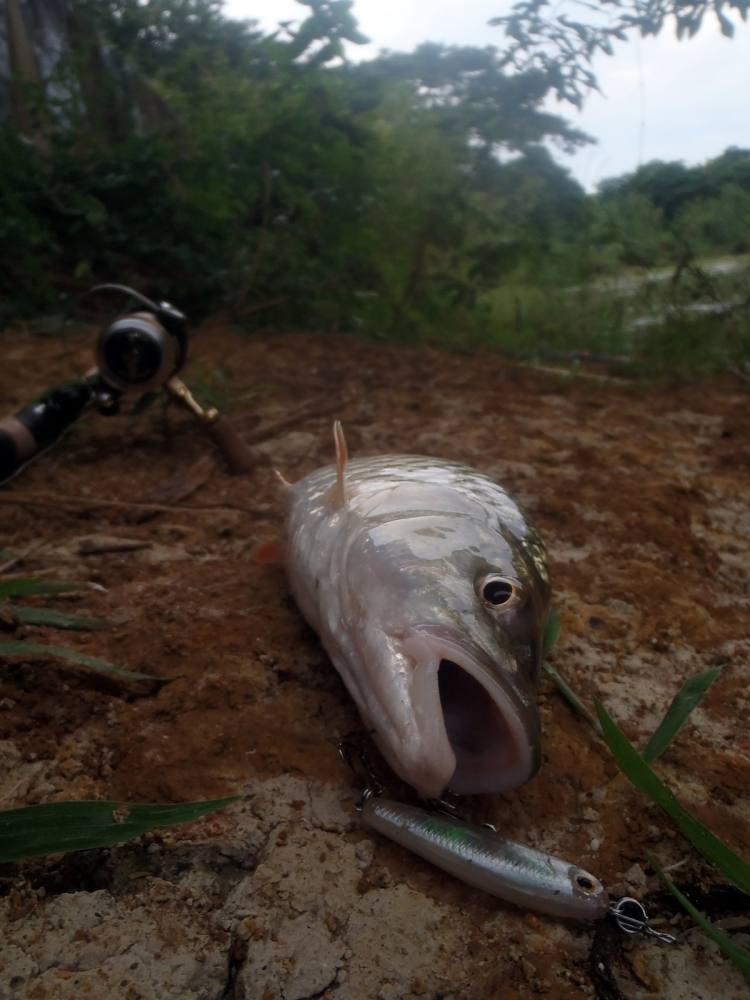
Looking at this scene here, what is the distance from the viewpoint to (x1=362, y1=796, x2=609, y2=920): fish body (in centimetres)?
119

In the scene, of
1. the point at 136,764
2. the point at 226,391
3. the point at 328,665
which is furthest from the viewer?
the point at 226,391

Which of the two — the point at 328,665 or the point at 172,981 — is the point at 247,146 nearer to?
the point at 328,665

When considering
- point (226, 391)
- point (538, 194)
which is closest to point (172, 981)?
point (226, 391)

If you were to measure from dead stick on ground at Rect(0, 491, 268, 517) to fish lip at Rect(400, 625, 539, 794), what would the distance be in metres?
1.50

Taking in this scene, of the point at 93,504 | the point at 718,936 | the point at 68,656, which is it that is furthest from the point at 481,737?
the point at 93,504

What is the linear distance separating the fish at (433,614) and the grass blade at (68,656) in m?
0.46

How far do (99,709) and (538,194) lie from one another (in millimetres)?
6092

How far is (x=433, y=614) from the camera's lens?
4.60 feet

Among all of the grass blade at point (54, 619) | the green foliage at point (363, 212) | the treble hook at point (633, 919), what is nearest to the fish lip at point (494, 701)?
the treble hook at point (633, 919)

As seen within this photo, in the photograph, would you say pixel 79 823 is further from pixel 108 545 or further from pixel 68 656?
pixel 108 545

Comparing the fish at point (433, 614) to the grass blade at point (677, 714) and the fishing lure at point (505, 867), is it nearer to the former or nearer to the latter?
the fishing lure at point (505, 867)

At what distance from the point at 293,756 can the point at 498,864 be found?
49cm

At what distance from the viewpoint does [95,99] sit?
594 cm

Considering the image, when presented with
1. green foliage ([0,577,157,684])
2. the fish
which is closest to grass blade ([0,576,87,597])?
green foliage ([0,577,157,684])
